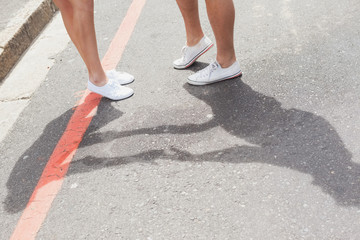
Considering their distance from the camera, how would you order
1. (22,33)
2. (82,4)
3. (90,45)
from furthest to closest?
(22,33)
(90,45)
(82,4)

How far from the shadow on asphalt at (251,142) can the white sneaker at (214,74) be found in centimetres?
9

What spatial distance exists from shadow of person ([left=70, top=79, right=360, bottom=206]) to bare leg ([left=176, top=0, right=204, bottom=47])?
21.7 inches

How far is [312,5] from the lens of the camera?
3.72 meters

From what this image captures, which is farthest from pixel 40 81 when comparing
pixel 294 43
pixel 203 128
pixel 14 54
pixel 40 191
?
pixel 294 43

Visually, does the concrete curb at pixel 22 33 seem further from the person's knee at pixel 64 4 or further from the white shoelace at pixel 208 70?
the white shoelace at pixel 208 70

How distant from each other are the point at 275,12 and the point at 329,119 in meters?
1.64

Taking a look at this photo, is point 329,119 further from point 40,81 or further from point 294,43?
point 40,81

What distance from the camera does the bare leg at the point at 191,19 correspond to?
9.86 ft

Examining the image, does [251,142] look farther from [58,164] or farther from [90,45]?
[90,45]

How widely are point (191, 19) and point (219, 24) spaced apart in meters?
0.43

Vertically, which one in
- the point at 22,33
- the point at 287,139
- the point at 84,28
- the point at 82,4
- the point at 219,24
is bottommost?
the point at 287,139

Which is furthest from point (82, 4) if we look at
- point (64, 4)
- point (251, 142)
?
point (251, 142)

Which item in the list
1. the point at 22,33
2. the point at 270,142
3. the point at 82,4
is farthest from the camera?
the point at 22,33

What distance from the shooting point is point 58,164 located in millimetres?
2447
